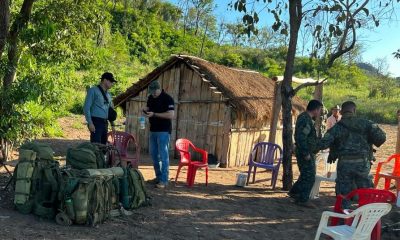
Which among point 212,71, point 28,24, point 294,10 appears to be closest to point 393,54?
point 294,10

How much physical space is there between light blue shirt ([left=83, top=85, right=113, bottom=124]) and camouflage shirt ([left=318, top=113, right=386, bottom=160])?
3.29 m

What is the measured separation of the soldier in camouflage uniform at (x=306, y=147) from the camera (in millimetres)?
7016

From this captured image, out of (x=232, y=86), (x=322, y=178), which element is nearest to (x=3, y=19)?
(x=322, y=178)

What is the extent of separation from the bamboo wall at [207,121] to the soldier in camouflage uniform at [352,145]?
18.0 ft

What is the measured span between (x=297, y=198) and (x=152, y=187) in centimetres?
245

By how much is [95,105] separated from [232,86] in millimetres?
5417

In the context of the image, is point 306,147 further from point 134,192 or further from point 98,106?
point 98,106

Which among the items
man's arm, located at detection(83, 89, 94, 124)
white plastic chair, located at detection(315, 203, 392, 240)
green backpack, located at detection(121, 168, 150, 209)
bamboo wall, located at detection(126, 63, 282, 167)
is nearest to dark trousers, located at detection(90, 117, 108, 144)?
man's arm, located at detection(83, 89, 94, 124)

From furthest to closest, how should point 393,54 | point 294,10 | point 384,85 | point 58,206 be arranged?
1. point 384,85
2. point 393,54
3. point 294,10
4. point 58,206

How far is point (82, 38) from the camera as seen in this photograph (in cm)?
958

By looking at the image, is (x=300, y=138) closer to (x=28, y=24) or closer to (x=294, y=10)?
(x=294, y=10)

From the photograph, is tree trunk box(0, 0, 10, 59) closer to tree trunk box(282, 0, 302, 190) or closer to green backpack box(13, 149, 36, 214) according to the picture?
green backpack box(13, 149, 36, 214)

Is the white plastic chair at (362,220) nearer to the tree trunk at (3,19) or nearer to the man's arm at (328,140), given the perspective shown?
the man's arm at (328,140)

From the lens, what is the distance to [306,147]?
706cm
